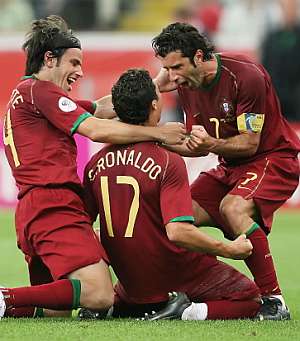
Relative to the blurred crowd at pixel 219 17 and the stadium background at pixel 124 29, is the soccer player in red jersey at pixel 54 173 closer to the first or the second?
the stadium background at pixel 124 29

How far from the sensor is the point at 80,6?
19.8m

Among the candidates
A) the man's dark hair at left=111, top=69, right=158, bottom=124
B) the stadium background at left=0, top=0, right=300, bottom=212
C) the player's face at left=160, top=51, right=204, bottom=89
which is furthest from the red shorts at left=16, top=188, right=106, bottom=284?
the stadium background at left=0, top=0, right=300, bottom=212

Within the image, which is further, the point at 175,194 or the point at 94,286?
the point at 94,286

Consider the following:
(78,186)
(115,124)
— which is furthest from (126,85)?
(78,186)

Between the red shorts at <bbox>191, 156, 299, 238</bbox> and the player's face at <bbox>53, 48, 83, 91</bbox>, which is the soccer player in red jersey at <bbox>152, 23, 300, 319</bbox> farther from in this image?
the player's face at <bbox>53, 48, 83, 91</bbox>

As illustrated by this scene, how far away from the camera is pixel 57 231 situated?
283 inches

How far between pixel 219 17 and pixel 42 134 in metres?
11.6

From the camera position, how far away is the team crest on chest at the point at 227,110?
792 cm

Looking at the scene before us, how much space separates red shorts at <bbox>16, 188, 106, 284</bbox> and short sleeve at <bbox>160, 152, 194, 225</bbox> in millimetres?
597

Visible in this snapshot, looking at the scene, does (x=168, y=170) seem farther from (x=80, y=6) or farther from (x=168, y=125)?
(x=80, y=6)

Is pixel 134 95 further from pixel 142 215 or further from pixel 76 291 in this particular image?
pixel 76 291

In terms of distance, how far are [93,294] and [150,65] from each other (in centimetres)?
1145

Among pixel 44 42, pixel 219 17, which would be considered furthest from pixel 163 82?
pixel 219 17

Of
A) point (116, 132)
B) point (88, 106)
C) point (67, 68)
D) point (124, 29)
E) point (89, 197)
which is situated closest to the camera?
point (116, 132)
